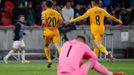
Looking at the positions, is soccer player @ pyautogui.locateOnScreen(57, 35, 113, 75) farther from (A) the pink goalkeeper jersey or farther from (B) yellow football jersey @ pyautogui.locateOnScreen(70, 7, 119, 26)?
(B) yellow football jersey @ pyautogui.locateOnScreen(70, 7, 119, 26)

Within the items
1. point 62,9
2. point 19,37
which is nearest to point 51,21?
point 19,37

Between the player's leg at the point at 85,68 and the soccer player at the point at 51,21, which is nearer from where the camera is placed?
the player's leg at the point at 85,68

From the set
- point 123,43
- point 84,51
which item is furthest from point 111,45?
point 84,51

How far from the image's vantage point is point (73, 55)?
497 inches

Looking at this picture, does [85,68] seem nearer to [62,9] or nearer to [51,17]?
[51,17]

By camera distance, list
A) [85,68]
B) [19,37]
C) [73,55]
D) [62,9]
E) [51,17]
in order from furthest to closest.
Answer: [62,9] < [19,37] < [51,17] < [85,68] < [73,55]

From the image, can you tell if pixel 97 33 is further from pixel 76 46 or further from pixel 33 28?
pixel 76 46

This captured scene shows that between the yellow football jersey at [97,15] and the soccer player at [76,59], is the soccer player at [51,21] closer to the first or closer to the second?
the yellow football jersey at [97,15]

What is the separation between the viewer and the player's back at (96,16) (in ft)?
76.8

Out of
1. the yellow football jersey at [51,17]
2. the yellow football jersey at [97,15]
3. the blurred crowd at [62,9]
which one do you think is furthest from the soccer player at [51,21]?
the blurred crowd at [62,9]

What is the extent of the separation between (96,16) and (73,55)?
10982mm

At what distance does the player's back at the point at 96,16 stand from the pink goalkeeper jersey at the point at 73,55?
1062 centimetres

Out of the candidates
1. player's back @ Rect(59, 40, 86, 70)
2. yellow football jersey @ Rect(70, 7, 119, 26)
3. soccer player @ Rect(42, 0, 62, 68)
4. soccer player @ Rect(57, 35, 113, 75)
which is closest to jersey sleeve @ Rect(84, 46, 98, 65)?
soccer player @ Rect(57, 35, 113, 75)

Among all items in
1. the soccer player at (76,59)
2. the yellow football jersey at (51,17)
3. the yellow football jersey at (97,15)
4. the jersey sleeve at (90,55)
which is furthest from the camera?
the yellow football jersey at (97,15)
